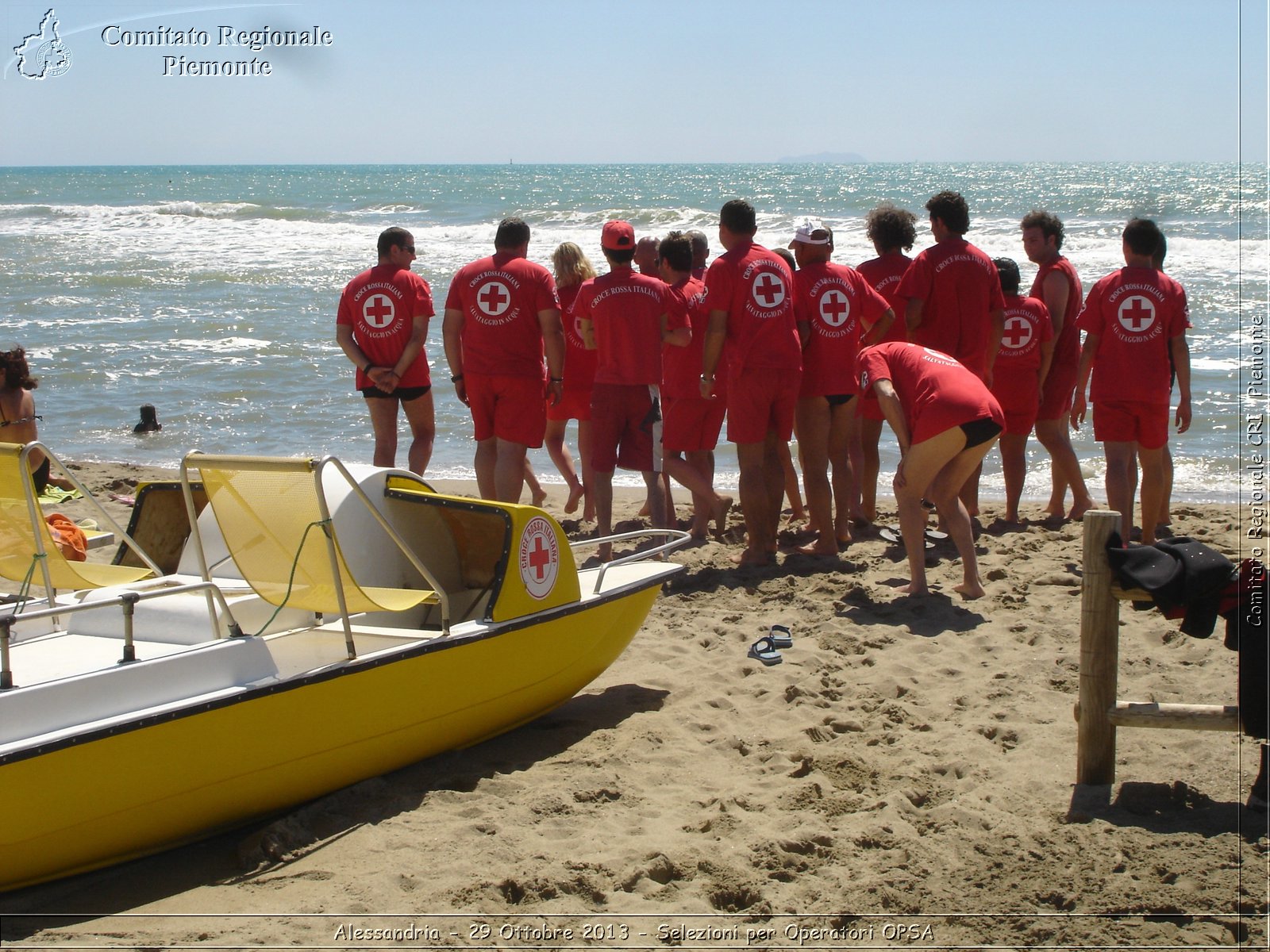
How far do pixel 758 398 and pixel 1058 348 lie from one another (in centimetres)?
253

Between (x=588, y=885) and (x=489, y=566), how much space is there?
5.98 ft

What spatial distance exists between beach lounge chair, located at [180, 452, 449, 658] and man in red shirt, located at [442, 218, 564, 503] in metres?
2.91

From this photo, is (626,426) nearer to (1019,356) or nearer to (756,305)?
(756,305)

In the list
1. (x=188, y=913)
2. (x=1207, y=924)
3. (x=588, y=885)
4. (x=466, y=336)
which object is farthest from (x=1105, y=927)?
(x=466, y=336)

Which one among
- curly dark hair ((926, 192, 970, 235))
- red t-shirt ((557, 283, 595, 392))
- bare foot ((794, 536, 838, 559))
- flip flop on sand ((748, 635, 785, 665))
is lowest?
flip flop on sand ((748, 635, 785, 665))

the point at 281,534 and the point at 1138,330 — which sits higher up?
the point at 1138,330

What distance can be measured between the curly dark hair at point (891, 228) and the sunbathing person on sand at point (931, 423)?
1.67m

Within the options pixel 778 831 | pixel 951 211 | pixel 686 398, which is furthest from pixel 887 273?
pixel 778 831

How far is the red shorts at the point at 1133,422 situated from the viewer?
6.98 metres

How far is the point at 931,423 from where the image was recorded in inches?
231

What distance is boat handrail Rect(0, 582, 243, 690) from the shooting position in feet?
11.7

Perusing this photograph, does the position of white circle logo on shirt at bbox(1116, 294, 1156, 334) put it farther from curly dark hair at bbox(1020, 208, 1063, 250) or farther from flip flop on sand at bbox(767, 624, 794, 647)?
flip flop on sand at bbox(767, 624, 794, 647)

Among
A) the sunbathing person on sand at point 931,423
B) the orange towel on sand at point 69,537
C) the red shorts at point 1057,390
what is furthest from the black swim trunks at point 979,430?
the orange towel on sand at point 69,537

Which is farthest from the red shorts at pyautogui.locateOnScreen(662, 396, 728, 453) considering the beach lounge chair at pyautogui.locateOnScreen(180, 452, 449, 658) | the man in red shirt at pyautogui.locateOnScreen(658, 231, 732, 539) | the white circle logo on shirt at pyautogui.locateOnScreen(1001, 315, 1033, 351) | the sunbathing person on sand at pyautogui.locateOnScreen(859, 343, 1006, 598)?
the beach lounge chair at pyautogui.locateOnScreen(180, 452, 449, 658)
